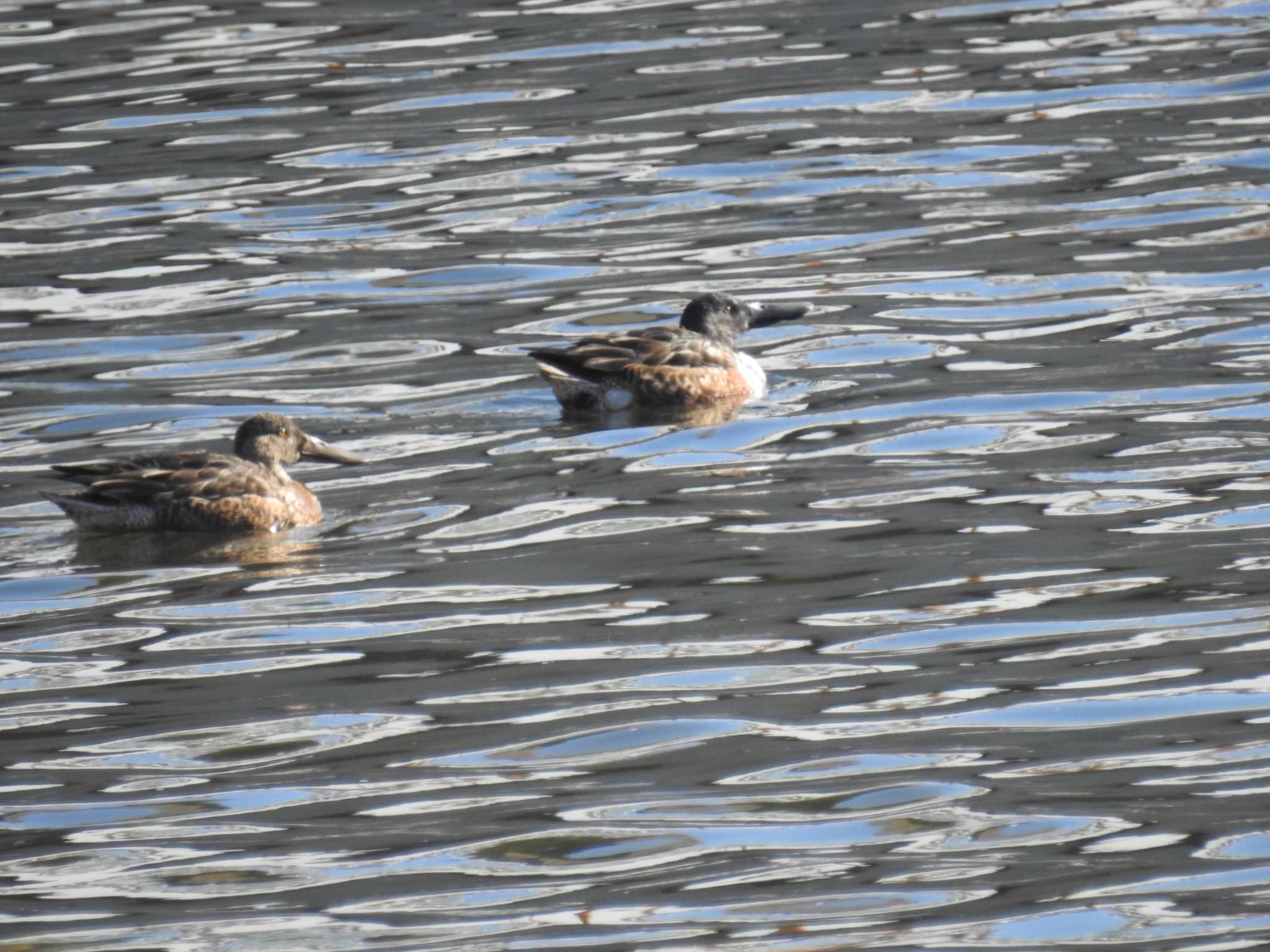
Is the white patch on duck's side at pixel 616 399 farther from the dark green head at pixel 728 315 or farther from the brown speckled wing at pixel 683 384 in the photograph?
the dark green head at pixel 728 315

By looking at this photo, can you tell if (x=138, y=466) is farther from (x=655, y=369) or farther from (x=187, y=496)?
(x=655, y=369)

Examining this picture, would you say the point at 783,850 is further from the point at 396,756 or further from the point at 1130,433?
the point at 1130,433

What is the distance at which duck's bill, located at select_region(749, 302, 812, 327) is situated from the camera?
39.2 ft

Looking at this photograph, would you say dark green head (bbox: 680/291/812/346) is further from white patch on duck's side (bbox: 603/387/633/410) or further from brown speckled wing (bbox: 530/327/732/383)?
white patch on duck's side (bbox: 603/387/633/410)

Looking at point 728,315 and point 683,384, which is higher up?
point 728,315

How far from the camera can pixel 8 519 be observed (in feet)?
31.0

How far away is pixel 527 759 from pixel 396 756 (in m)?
0.36

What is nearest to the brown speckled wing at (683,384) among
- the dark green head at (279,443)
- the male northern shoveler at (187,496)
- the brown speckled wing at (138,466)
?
the dark green head at (279,443)

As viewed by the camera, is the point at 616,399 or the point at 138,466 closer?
the point at 138,466

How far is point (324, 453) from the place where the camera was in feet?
32.6

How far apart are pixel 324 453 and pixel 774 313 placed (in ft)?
9.75

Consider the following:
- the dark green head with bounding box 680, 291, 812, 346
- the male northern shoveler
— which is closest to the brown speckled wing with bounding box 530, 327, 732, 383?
the dark green head with bounding box 680, 291, 812, 346

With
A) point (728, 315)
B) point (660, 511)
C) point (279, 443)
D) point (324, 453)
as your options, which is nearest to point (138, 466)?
point (279, 443)

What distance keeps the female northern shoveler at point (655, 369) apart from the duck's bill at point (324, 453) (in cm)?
119
